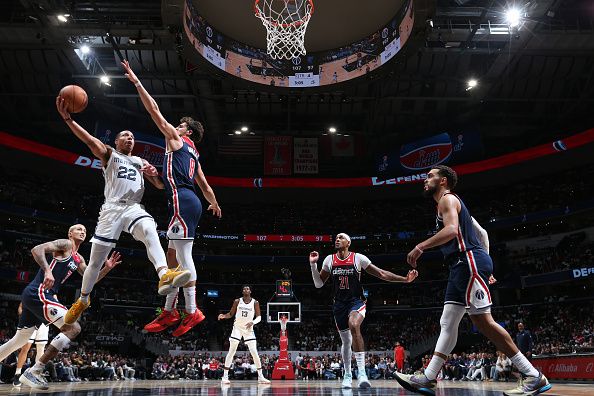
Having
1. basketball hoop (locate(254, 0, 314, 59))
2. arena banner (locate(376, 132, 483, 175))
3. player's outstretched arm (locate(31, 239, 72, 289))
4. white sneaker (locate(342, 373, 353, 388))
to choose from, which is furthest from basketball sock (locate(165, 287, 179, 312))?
arena banner (locate(376, 132, 483, 175))

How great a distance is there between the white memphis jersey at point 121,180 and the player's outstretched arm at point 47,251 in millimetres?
1903

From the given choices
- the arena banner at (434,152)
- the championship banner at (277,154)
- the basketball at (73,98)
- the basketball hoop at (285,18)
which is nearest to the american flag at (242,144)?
the championship banner at (277,154)

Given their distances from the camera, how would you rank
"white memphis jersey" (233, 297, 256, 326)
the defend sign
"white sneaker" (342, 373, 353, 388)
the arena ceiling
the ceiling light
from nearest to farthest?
"white sneaker" (342, 373, 353, 388)
"white memphis jersey" (233, 297, 256, 326)
the ceiling light
the arena ceiling
the defend sign

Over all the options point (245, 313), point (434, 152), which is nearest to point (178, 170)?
point (245, 313)

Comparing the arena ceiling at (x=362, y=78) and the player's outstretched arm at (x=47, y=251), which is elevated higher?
the arena ceiling at (x=362, y=78)

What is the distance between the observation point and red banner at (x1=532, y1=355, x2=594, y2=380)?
15.3 m

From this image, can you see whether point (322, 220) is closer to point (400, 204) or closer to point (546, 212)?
point (400, 204)

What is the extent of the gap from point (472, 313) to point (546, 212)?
2928 cm

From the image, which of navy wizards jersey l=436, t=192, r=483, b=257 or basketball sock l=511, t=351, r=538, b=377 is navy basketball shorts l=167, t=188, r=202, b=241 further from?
basketball sock l=511, t=351, r=538, b=377

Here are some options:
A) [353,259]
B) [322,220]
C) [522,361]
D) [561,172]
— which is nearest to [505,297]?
[561,172]

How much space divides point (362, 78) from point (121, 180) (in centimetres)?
1378

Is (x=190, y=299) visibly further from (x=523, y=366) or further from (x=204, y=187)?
(x=523, y=366)

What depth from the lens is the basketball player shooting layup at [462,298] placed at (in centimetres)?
500

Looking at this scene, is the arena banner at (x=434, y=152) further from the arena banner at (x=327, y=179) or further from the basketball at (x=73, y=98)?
the basketball at (x=73, y=98)
